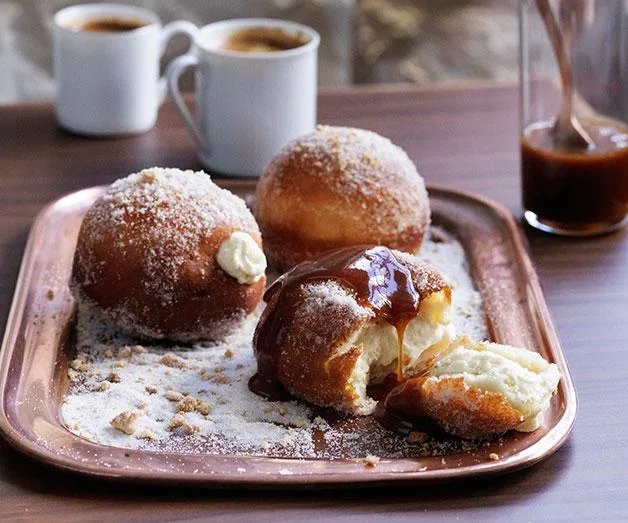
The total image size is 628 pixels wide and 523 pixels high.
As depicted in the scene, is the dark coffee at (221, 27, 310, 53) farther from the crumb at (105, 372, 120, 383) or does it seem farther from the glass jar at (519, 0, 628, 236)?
the crumb at (105, 372, 120, 383)

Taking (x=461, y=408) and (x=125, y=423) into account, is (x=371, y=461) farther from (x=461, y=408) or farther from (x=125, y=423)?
(x=125, y=423)

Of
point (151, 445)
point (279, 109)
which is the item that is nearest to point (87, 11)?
point (279, 109)

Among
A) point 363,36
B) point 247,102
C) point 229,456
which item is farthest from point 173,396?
point 363,36

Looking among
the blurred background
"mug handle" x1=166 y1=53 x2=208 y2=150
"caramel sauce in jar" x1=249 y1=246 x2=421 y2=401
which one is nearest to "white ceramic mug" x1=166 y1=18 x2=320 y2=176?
"mug handle" x1=166 y1=53 x2=208 y2=150

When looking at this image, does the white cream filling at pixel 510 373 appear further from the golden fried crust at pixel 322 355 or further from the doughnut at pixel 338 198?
the doughnut at pixel 338 198

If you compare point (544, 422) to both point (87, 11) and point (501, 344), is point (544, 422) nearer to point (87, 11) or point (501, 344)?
point (501, 344)
